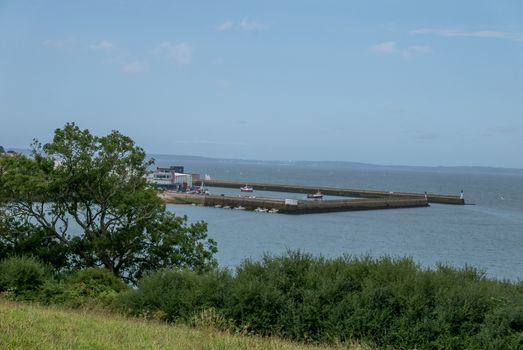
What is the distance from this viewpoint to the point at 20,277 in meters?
16.5

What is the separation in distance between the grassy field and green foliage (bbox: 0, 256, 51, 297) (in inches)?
258

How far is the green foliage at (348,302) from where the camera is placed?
10719mm

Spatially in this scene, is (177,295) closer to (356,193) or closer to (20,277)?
(20,277)

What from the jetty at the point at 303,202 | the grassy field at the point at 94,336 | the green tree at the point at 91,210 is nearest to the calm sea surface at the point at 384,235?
the jetty at the point at 303,202

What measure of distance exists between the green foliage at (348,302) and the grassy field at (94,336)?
200 centimetres

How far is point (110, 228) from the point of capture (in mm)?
25188

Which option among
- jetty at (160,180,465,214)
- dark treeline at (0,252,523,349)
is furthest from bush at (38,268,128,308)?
jetty at (160,180,465,214)

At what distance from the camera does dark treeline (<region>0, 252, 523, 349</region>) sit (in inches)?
422

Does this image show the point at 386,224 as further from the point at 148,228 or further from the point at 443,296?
Answer: the point at 443,296

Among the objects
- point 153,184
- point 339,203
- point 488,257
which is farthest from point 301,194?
point 153,184

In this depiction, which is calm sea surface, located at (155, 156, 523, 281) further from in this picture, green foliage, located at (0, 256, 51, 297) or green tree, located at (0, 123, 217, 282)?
green foliage, located at (0, 256, 51, 297)

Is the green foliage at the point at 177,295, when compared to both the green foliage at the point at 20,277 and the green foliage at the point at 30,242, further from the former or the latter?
the green foliage at the point at 30,242

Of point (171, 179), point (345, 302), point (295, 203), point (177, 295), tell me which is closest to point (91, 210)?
point (177, 295)

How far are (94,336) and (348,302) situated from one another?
5006 millimetres
